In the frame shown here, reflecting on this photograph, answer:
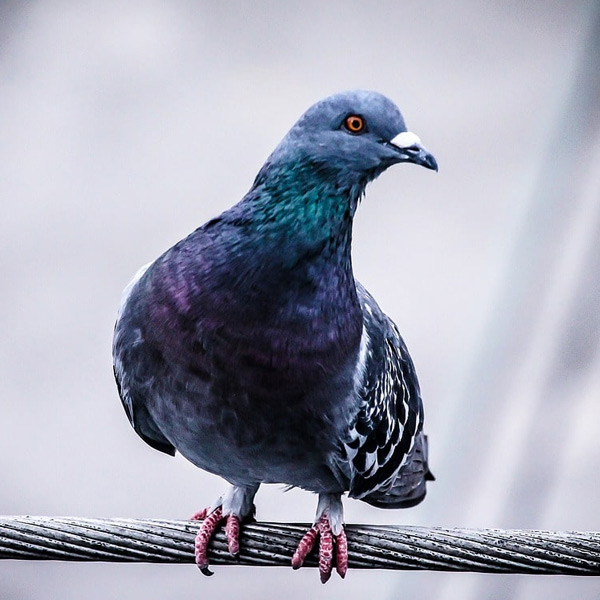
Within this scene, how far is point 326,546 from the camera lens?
2674 millimetres

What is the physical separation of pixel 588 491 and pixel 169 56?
4.51m

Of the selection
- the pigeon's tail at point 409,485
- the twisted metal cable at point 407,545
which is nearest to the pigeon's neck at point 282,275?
the twisted metal cable at point 407,545

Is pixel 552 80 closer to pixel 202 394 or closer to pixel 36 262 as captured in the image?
pixel 36 262

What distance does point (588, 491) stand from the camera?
22.7ft

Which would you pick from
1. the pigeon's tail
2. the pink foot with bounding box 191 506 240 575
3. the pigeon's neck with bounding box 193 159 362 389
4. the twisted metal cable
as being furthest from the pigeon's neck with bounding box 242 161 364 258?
the pigeon's tail

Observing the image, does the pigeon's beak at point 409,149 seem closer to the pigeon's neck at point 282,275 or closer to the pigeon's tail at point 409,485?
the pigeon's neck at point 282,275

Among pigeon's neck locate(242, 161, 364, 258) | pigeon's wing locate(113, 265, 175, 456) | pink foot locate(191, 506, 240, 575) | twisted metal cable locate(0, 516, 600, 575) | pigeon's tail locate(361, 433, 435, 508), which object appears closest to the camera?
twisted metal cable locate(0, 516, 600, 575)

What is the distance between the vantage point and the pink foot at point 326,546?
2.63 meters

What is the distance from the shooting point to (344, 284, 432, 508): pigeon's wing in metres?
2.54

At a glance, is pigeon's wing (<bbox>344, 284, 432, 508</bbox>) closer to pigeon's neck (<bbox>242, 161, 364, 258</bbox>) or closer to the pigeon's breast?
the pigeon's breast

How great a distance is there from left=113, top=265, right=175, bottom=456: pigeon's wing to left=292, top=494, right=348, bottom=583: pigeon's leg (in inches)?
19.3

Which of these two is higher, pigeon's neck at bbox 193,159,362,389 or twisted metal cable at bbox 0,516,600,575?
pigeon's neck at bbox 193,159,362,389

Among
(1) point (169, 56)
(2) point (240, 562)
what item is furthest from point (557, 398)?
(2) point (240, 562)

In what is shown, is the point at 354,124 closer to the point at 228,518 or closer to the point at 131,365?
the point at 131,365
